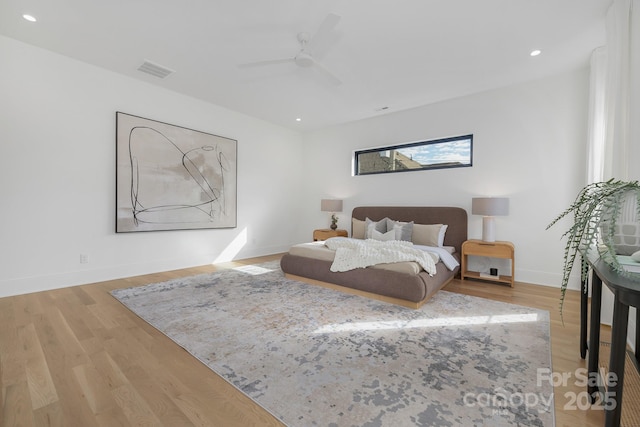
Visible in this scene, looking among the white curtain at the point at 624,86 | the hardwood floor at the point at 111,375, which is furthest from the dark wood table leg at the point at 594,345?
the white curtain at the point at 624,86

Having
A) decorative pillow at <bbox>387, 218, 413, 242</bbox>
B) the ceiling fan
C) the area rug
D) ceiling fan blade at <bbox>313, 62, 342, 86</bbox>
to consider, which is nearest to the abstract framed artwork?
the area rug

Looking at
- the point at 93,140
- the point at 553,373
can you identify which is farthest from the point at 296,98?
the point at 553,373

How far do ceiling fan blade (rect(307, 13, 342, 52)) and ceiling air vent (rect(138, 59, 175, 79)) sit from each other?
82.3 inches

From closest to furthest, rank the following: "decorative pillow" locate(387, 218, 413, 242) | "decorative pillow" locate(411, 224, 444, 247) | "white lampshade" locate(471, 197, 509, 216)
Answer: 1. "white lampshade" locate(471, 197, 509, 216)
2. "decorative pillow" locate(411, 224, 444, 247)
3. "decorative pillow" locate(387, 218, 413, 242)

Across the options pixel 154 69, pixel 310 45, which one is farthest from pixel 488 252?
pixel 154 69

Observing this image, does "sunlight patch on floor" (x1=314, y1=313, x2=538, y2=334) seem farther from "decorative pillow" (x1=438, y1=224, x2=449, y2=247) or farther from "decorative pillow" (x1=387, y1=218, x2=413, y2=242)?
"decorative pillow" (x1=387, y1=218, x2=413, y2=242)

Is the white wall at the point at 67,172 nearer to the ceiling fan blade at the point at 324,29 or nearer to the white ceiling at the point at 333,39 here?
the white ceiling at the point at 333,39

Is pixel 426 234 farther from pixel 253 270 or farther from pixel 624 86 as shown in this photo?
pixel 253 270

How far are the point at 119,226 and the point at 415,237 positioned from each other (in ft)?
14.6

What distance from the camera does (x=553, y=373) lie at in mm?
1719

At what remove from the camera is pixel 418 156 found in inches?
195

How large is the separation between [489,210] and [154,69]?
16.5 ft

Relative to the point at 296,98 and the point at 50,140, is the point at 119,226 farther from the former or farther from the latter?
the point at 296,98

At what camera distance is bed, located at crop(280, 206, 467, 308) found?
286 centimetres
